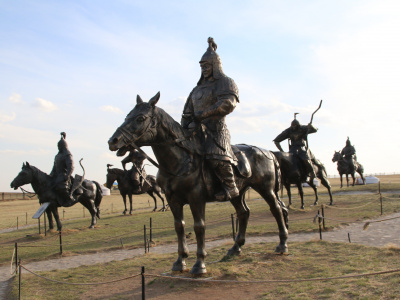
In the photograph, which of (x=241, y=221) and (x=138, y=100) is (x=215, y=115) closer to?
(x=138, y=100)

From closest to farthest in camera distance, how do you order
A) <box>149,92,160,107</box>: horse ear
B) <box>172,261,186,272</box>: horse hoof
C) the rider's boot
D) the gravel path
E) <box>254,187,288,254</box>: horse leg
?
1. <box>149,92,160,107</box>: horse ear
2. the rider's boot
3. <box>172,261,186,272</box>: horse hoof
4. <box>254,187,288,254</box>: horse leg
5. the gravel path

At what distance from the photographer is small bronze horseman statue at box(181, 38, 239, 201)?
6852mm

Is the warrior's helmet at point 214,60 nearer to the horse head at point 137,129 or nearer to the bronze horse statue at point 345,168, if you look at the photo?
the horse head at point 137,129

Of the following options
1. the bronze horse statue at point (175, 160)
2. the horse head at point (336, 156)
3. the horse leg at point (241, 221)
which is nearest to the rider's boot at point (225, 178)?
the bronze horse statue at point (175, 160)

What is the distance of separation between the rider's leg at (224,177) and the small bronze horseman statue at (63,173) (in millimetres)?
10296

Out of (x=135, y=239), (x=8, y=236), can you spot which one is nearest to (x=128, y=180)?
(x=8, y=236)

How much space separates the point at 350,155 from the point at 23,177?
27.7 m

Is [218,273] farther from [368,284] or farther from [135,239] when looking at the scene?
[135,239]

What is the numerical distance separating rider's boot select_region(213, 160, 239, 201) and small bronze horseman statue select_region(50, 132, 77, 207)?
1031 cm

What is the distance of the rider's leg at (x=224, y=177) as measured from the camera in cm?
683

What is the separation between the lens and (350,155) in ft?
115

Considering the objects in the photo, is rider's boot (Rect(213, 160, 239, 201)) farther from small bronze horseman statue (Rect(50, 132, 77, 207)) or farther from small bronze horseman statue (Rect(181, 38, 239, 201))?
small bronze horseman statue (Rect(50, 132, 77, 207))

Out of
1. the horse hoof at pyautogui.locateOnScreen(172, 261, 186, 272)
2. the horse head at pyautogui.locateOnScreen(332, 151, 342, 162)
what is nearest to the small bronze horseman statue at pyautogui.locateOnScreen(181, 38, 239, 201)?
the horse hoof at pyautogui.locateOnScreen(172, 261, 186, 272)

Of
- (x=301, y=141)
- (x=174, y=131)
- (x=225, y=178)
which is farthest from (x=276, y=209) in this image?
(x=301, y=141)
